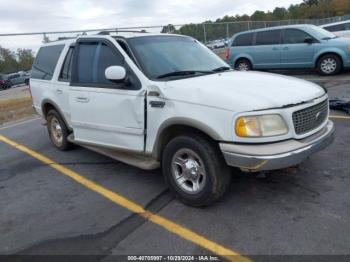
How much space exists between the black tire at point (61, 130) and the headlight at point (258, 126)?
367 centimetres

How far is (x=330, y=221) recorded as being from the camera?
3398 mm

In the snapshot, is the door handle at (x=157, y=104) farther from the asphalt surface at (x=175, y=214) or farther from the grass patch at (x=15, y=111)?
the grass patch at (x=15, y=111)

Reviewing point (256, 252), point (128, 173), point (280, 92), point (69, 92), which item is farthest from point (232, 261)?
point (69, 92)

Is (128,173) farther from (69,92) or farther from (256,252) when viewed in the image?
(256,252)

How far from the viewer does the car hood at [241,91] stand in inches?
133

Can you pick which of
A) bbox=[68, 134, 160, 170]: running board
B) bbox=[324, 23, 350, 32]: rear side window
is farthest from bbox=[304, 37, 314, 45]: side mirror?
bbox=[68, 134, 160, 170]: running board

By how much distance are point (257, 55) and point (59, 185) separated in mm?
10216

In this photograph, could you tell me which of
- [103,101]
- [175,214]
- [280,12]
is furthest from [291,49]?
[280,12]

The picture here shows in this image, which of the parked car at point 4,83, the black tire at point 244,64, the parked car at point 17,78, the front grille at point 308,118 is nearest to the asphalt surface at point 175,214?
the front grille at point 308,118

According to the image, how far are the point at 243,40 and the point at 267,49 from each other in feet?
3.86

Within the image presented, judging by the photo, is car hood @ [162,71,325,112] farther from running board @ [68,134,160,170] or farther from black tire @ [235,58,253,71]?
black tire @ [235,58,253,71]

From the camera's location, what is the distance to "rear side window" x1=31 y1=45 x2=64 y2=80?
19.7 ft

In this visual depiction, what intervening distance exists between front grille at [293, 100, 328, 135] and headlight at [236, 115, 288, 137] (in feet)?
0.88

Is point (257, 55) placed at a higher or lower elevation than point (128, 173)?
higher
